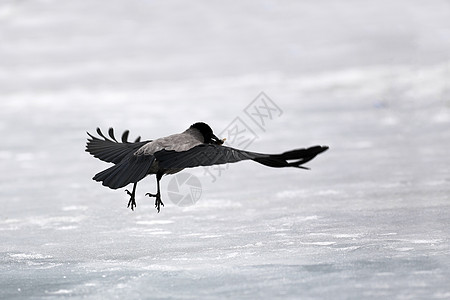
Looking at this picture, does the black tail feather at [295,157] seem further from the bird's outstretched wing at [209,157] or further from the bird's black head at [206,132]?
the bird's black head at [206,132]

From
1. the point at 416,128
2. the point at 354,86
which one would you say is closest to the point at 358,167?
the point at 416,128

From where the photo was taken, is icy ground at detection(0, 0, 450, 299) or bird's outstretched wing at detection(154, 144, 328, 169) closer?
bird's outstretched wing at detection(154, 144, 328, 169)

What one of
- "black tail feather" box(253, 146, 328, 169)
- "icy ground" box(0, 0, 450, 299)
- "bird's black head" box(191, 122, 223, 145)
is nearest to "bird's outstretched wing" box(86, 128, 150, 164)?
"bird's black head" box(191, 122, 223, 145)

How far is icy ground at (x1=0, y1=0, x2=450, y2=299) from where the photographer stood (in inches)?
156

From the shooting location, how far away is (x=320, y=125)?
948 centimetres

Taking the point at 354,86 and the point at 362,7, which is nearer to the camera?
the point at 354,86

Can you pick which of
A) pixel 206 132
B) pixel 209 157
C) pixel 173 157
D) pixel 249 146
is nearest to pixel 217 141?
pixel 206 132

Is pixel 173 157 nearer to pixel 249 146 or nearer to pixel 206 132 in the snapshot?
pixel 206 132

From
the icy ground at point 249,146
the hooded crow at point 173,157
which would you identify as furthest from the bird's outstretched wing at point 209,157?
the icy ground at point 249,146

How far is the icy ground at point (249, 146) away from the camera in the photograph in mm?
3967

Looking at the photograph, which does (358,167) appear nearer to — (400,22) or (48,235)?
(48,235)

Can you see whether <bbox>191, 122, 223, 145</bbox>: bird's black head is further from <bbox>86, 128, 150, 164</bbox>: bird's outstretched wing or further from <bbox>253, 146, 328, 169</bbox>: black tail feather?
<bbox>253, 146, 328, 169</bbox>: black tail feather

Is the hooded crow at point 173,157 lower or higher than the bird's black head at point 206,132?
lower

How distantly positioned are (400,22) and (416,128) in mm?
4719
